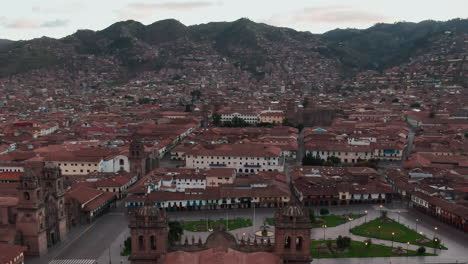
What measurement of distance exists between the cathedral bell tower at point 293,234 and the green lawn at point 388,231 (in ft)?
59.4

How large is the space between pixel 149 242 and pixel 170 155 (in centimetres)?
5709

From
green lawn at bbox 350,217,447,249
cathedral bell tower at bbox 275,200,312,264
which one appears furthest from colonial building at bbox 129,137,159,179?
cathedral bell tower at bbox 275,200,312,264

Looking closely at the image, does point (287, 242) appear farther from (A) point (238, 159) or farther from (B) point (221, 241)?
(A) point (238, 159)

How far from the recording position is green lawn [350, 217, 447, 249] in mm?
41741

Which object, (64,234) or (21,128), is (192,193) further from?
(21,128)

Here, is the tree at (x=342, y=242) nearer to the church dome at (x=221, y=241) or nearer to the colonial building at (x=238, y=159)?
the church dome at (x=221, y=241)

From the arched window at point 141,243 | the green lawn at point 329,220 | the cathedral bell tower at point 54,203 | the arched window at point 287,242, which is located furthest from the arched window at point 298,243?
the cathedral bell tower at point 54,203

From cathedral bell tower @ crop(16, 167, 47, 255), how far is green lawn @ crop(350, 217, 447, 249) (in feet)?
98.3

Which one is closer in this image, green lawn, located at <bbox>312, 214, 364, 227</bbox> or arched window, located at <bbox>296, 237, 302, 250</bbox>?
arched window, located at <bbox>296, 237, 302, 250</bbox>

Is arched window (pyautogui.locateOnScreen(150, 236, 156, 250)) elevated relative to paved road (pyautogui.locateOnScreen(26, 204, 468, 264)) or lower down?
elevated

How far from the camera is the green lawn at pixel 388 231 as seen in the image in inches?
1643

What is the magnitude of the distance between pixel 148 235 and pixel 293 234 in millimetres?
9005

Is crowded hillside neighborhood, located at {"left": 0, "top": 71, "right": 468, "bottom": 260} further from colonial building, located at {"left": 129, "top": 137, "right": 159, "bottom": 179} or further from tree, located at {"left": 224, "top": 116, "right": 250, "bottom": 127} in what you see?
tree, located at {"left": 224, "top": 116, "right": 250, "bottom": 127}

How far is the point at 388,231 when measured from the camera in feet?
144
